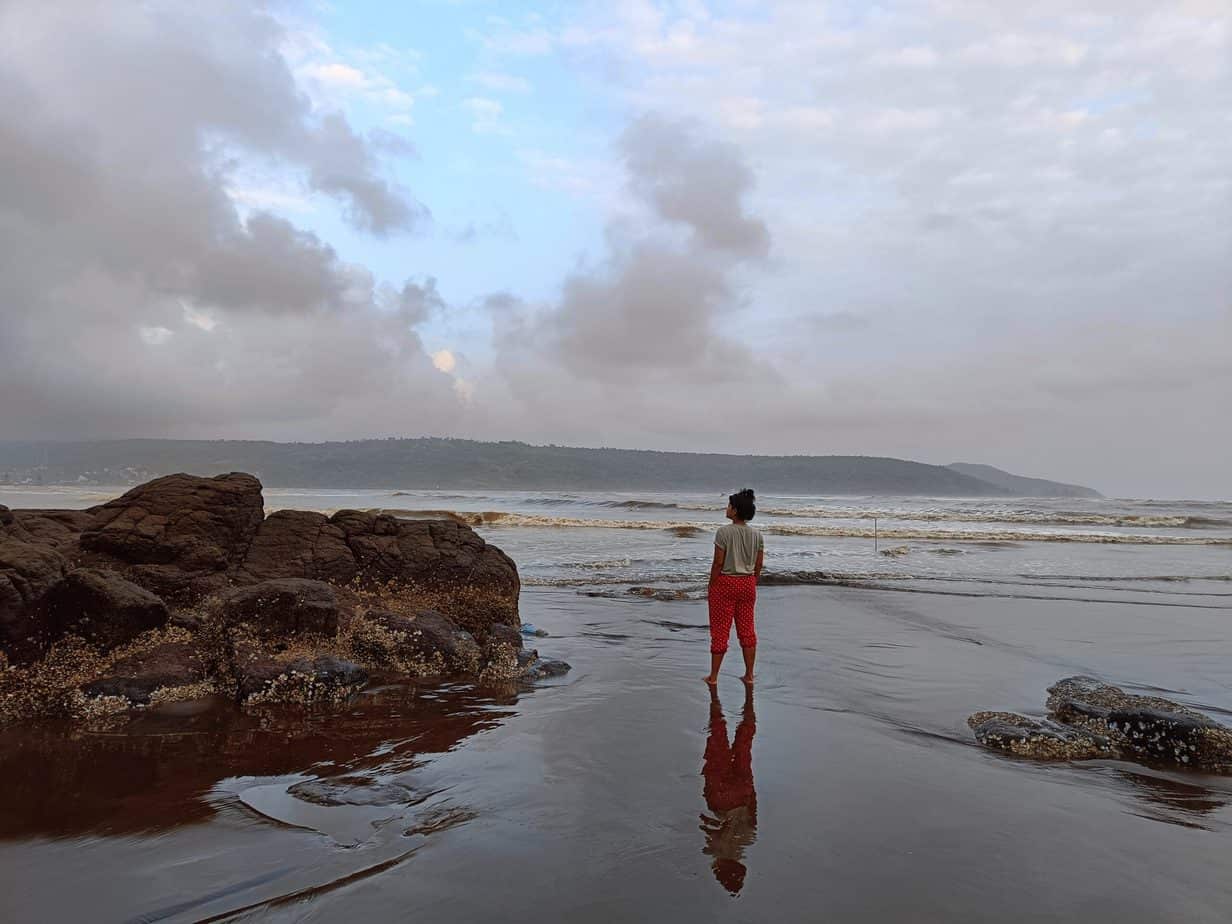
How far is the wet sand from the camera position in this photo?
10.3ft

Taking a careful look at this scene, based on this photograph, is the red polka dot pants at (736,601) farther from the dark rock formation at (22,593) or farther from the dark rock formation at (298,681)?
the dark rock formation at (22,593)

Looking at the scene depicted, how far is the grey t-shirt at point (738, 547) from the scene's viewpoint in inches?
303

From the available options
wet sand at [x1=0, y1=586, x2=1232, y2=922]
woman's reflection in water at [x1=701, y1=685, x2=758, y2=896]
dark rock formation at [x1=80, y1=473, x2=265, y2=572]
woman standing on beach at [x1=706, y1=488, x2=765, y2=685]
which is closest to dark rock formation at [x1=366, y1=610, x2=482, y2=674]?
wet sand at [x1=0, y1=586, x2=1232, y2=922]

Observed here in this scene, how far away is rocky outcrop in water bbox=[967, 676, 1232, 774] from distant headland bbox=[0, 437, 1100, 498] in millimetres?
131568

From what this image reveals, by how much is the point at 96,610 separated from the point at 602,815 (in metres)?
4.99

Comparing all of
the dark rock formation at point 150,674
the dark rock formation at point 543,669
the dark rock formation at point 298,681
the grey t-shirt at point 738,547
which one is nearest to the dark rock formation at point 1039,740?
the grey t-shirt at point 738,547

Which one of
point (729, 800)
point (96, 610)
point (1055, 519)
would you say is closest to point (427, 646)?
point (96, 610)

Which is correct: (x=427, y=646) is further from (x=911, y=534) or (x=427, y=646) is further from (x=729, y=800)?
(x=911, y=534)

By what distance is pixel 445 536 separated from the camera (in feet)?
32.3

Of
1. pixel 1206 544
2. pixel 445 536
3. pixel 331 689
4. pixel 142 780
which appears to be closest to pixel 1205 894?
pixel 142 780

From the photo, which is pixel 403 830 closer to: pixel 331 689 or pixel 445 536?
pixel 331 689

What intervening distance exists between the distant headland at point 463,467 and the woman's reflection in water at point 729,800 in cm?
13171

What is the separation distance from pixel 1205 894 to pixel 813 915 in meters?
1.82

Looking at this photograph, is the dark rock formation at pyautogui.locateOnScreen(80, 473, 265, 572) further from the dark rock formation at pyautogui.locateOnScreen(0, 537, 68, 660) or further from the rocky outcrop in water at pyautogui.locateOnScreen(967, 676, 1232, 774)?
the rocky outcrop in water at pyautogui.locateOnScreen(967, 676, 1232, 774)
